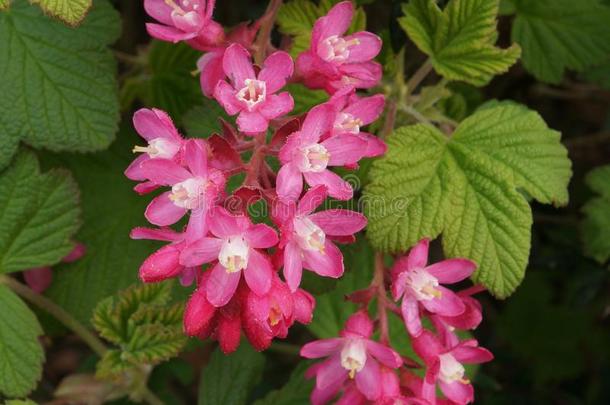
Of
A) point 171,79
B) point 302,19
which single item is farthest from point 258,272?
point 171,79

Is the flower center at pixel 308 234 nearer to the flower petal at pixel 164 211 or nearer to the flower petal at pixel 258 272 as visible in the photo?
the flower petal at pixel 258 272

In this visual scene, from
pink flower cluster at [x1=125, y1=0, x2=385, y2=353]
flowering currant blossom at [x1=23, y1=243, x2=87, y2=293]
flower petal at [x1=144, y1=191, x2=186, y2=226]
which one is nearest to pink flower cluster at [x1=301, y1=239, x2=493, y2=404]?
pink flower cluster at [x1=125, y1=0, x2=385, y2=353]

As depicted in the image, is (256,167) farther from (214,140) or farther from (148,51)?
(148,51)

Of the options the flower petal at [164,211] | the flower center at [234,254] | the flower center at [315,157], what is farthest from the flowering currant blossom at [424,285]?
the flower petal at [164,211]

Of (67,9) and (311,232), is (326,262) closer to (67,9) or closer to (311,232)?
(311,232)

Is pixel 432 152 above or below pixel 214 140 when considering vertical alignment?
below

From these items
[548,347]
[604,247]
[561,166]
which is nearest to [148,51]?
[561,166]
